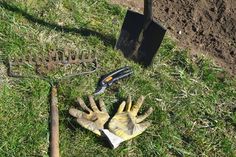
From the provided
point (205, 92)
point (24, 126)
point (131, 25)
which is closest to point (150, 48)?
point (131, 25)

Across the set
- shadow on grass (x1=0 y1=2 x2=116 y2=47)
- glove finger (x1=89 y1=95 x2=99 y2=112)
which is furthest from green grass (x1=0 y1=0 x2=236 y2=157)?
glove finger (x1=89 y1=95 x2=99 y2=112)

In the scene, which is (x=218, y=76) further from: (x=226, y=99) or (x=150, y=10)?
(x=150, y=10)

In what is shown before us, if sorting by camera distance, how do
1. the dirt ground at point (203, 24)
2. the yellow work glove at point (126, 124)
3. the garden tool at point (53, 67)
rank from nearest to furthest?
the yellow work glove at point (126, 124) → the garden tool at point (53, 67) → the dirt ground at point (203, 24)

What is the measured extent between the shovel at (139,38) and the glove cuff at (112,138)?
0.77 meters

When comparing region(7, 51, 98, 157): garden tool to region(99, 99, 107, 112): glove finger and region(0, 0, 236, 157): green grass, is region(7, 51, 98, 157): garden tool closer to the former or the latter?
region(0, 0, 236, 157): green grass

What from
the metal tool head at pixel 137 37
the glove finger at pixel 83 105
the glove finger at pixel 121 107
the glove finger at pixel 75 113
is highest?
the metal tool head at pixel 137 37

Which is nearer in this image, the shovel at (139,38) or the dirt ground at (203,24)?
the shovel at (139,38)

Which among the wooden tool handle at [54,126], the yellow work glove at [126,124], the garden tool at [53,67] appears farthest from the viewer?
the garden tool at [53,67]

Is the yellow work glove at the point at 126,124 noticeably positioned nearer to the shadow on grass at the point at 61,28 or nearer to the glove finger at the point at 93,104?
the glove finger at the point at 93,104

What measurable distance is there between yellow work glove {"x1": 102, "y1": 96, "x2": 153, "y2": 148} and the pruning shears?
0.20 m

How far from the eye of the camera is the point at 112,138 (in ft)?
11.4

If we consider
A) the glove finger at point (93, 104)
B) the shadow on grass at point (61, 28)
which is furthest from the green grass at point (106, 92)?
the glove finger at point (93, 104)

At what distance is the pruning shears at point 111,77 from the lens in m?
3.80

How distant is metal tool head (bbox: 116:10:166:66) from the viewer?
393 centimetres
